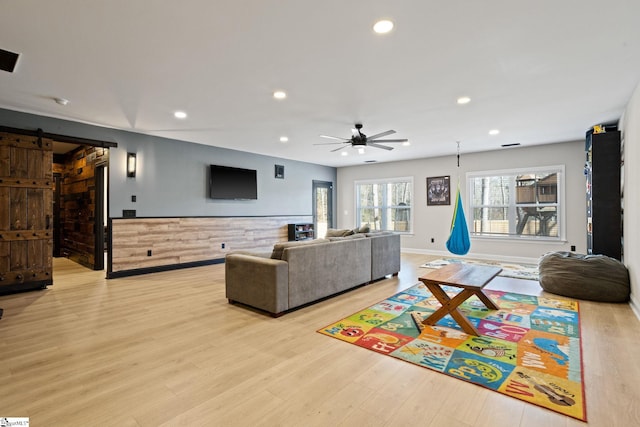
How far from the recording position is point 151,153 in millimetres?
5766

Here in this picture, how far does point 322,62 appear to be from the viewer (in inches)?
116

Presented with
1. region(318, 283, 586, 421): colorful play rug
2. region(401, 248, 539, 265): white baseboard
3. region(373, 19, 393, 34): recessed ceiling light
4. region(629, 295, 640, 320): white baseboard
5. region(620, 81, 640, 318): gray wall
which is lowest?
region(318, 283, 586, 421): colorful play rug

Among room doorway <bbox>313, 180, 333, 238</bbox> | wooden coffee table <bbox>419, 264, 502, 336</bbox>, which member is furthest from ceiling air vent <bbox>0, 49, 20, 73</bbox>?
room doorway <bbox>313, 180, 333, 238</bbox>

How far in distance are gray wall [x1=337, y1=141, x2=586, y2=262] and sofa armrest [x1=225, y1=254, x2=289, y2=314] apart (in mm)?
5696

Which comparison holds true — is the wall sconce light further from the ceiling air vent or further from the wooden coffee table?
the wooden coffee table

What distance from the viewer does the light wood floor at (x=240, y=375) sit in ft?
5.72

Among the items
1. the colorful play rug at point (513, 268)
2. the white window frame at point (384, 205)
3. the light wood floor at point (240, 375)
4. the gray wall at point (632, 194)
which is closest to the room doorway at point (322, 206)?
the white window frame at point (384, 205)

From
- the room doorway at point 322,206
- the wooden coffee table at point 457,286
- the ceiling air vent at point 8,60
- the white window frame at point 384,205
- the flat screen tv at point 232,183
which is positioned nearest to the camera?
the ceiling air vent at point 8,60

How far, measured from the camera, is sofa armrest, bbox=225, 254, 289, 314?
327 centimetres

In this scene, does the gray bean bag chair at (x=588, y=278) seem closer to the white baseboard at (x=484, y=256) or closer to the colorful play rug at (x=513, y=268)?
the colorful play rug at (x=513, y=268)

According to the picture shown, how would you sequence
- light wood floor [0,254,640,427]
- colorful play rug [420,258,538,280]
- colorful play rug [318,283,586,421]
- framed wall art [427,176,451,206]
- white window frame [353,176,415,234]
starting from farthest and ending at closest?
white window frame [353,176,415,234], framed wall art [427,176,451,206], colorful play rug [420,258,538,280], colorful play rug [318,283,586,421], light wood floor [0,254,640,427]

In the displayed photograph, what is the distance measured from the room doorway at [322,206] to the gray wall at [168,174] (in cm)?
125

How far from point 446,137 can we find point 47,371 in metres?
6.21

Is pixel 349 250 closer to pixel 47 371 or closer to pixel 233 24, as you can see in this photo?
pixel 233 24
